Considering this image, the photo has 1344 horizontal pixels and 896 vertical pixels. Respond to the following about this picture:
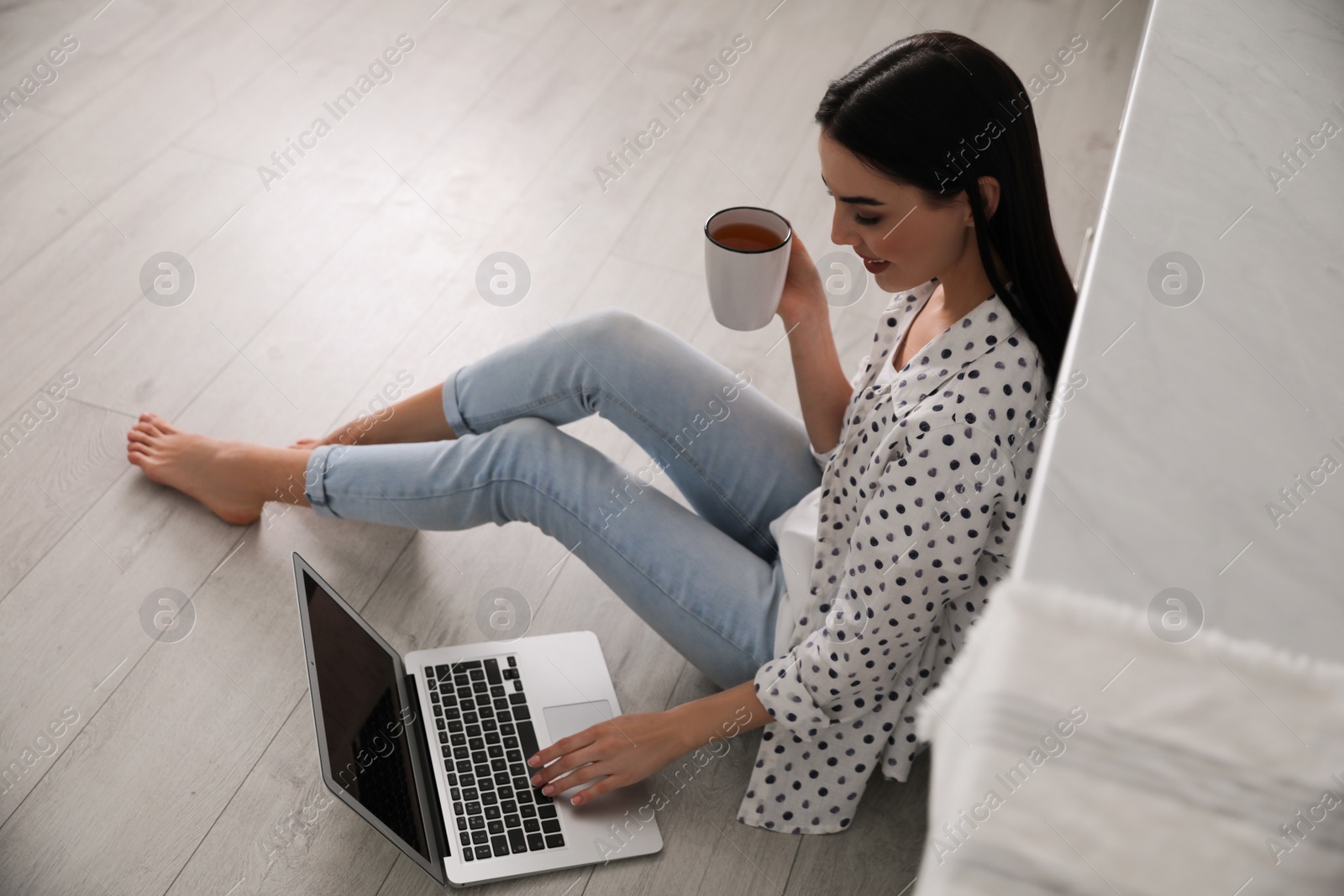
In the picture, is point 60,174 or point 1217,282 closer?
point 1217,282

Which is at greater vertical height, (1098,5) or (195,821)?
(1098,5)

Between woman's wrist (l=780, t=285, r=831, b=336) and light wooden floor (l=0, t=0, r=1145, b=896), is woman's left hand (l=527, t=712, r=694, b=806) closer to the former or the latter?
light wooden floor (l=0, t=0, r=1145, b=896)

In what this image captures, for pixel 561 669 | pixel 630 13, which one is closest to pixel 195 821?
pixel 561 669

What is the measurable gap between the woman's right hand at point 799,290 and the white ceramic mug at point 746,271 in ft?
0.28

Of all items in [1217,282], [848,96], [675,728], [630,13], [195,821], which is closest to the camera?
[1217,282]

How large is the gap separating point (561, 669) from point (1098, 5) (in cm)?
278

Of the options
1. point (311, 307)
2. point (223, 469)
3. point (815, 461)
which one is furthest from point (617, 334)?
point (311, 307)

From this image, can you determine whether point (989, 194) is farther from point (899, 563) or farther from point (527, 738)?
point (527, 738)

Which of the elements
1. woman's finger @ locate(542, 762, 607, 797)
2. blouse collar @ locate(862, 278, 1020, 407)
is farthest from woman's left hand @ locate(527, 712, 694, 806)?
blouse collar @ locate(862, 278, 1020, 407)

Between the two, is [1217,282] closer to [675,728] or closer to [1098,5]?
[675,728]

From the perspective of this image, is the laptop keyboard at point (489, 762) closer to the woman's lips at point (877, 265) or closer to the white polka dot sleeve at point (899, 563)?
the white polka dot sleeve at point (899, 563)

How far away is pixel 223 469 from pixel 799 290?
2.97ft

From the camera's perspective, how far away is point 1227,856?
10.6 inches

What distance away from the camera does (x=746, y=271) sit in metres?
1.16
